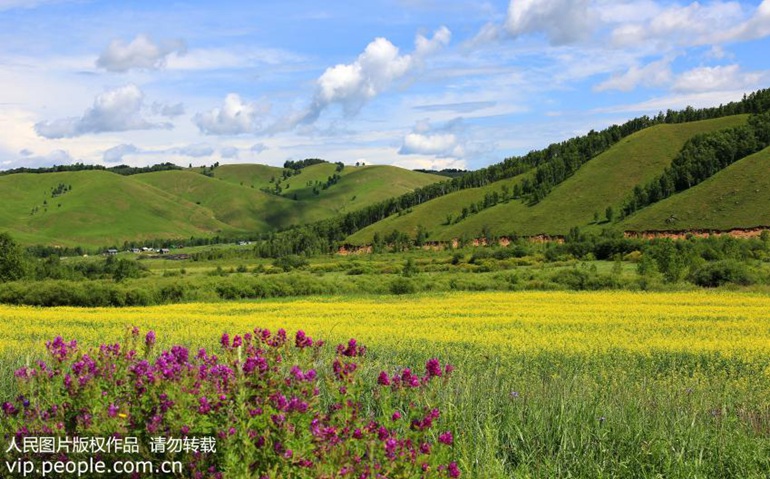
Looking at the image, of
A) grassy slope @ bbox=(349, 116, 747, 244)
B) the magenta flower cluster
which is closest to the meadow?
the magenta flower cluster

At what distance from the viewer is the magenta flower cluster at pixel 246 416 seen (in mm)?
4945

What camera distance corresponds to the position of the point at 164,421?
5742 millimetres

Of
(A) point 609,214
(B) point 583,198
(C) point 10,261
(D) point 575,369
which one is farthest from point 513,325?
(B) point 583,198

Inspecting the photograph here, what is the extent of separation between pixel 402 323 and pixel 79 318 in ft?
48.2

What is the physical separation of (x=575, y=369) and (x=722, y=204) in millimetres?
126529

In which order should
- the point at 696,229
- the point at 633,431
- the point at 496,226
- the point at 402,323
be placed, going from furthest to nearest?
1. the point at 496,226
2. the point at 696,229
3. the point at 402,323
4. the point at 633,431

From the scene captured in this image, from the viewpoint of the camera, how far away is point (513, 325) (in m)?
24.8

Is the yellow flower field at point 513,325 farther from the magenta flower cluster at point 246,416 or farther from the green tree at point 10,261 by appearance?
the green tree at point 10,261

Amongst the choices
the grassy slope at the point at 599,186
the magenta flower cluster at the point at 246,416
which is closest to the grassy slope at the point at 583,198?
the grassy slope at the point at 599,186

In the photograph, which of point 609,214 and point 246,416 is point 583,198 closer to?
point 609,214

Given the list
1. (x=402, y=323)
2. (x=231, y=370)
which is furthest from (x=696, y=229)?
(x=231, y=370)

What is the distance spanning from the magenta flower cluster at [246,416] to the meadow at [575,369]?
3.68 ft

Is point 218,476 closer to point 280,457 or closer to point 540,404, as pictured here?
point 280,457

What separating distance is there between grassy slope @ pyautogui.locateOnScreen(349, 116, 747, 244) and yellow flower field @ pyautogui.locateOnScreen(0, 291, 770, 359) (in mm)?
115314
